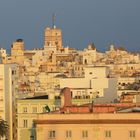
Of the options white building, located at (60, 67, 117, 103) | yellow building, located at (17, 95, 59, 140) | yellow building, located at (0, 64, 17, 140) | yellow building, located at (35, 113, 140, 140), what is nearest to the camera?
yellow building, located at (35, 113, 140, 140)

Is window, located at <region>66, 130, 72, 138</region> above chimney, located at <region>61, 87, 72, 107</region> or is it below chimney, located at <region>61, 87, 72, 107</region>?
below

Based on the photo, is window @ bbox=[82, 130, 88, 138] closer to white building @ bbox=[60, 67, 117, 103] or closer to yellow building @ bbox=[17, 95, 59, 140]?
yellow building @ bbox=[17, 95, 59, 140]

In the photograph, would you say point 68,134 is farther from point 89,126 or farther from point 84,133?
point 89,126

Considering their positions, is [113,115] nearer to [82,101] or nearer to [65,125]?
[65,125]

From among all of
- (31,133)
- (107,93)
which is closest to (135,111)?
(31,133)

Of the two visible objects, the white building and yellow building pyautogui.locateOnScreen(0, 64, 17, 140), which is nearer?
yellow building pyautogui.locateOnScreen(0, 64, 17, 140)

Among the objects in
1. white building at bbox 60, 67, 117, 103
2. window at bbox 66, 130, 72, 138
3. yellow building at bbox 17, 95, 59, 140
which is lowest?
window at bbox 66, 130, 72, 138

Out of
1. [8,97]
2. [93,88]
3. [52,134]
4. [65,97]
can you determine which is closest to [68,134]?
[52,134]

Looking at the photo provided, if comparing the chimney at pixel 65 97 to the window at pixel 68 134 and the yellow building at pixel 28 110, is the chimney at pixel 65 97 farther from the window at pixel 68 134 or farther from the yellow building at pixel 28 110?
the window at pixel 68 134

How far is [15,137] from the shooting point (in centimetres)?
7431

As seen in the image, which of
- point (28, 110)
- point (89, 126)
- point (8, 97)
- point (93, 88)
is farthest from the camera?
point (93, 88)

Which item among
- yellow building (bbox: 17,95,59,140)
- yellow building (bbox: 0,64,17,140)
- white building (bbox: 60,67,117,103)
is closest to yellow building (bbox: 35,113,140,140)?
yellow building (bbox: 17,95,59,140)

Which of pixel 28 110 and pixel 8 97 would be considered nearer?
pixel 28 110

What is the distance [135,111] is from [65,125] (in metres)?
3.73
